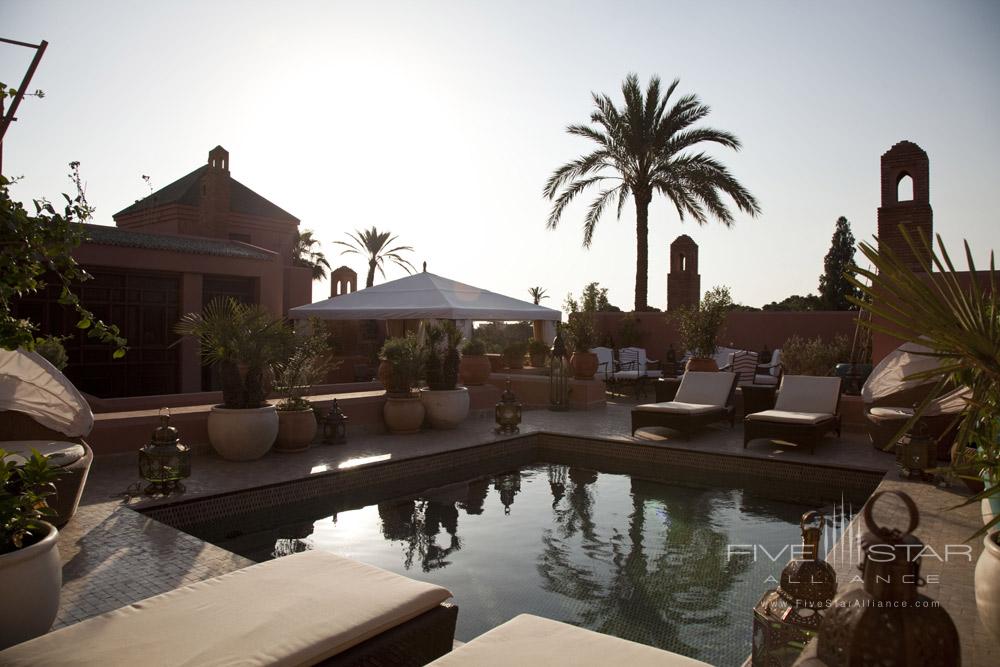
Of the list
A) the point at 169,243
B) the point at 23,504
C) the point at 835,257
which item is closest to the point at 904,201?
the point at 23,504

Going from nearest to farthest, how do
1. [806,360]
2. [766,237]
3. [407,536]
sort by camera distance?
[407,536] < [806,360] < [766,237]

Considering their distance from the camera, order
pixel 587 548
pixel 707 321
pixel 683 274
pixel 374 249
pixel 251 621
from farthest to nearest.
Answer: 1. pixel 374 249
2. pixel 683 274
3. pixel 707 321
4. pixel 587 548
5. pixel 251 621

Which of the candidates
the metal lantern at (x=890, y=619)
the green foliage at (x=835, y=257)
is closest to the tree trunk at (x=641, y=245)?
the metal lantern at (x=890, y=619)

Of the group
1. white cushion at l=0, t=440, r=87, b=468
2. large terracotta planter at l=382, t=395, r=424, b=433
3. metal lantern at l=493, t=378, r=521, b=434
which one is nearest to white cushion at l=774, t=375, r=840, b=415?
metal lantern at l=493, t=378, r=521, b=434

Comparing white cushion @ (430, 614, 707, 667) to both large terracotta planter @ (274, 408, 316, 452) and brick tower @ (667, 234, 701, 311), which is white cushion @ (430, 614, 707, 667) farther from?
brick tower @ (667, 234, 701, 311)

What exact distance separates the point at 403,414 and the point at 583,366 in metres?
4.62

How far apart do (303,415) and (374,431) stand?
5.26 ft

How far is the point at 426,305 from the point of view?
31.1 feet

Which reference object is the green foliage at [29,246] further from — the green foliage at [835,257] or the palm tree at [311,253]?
the green foliage at [835,257]

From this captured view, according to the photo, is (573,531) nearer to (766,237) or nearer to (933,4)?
(933,4)

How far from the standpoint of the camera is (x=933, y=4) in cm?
659

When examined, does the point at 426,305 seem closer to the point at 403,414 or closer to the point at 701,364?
the point at 403,414

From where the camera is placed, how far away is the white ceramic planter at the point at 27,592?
7.48 feet

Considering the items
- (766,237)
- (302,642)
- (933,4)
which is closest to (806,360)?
(933,4)
